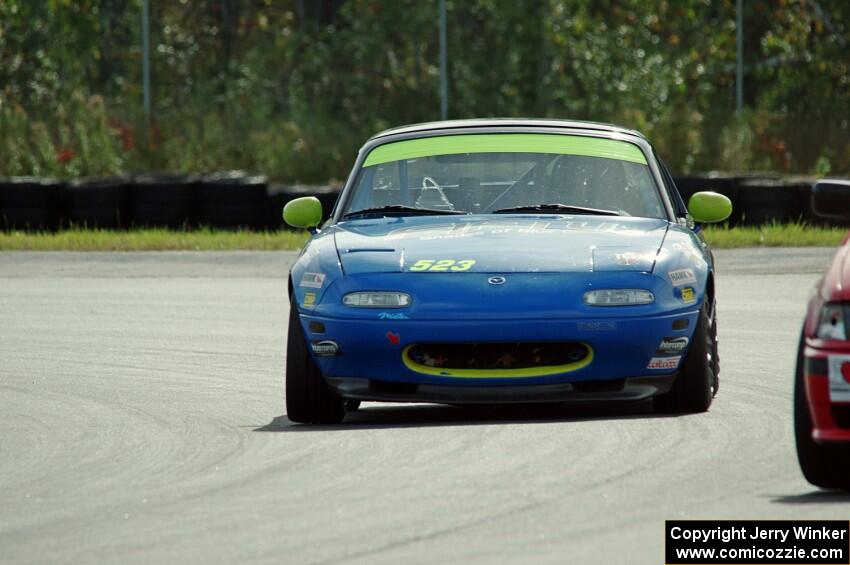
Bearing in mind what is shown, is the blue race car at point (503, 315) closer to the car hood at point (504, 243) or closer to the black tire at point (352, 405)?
the car hood at point (504, 243)

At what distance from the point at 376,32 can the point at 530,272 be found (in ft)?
80.5

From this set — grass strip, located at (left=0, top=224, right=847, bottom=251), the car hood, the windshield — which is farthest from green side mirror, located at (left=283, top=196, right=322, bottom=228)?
grass strip, located at (left=0, top=224, right=847, bottom=251)

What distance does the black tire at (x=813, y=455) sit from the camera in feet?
22.5

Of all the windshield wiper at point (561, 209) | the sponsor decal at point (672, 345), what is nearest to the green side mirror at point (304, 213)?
the windshield wiper at point (561, 209)

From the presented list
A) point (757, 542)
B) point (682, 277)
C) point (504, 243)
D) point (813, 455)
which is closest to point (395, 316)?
point (504, 243)

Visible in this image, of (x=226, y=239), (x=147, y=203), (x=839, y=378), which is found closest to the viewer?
(x=839, y=378)

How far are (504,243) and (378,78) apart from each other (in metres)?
23.9

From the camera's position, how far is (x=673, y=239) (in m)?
9.29

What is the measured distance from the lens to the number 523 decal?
8812 millimetres

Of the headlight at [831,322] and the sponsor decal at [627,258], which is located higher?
the headlight at [831,322]

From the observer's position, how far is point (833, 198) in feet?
25.1

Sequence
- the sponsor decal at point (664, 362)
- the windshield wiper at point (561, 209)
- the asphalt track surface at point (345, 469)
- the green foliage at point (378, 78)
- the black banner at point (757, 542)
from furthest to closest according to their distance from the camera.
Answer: the green foliage at point (378, 78), the windshield wiper at point (561, 209), the sponsor decal at point (664, 362), the asphalt track surface at point (345, 469), the black banner at point (757, 542)

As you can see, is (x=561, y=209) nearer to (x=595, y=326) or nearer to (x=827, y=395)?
(x=595, y=326)

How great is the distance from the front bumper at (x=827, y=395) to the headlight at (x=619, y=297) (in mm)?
1962
